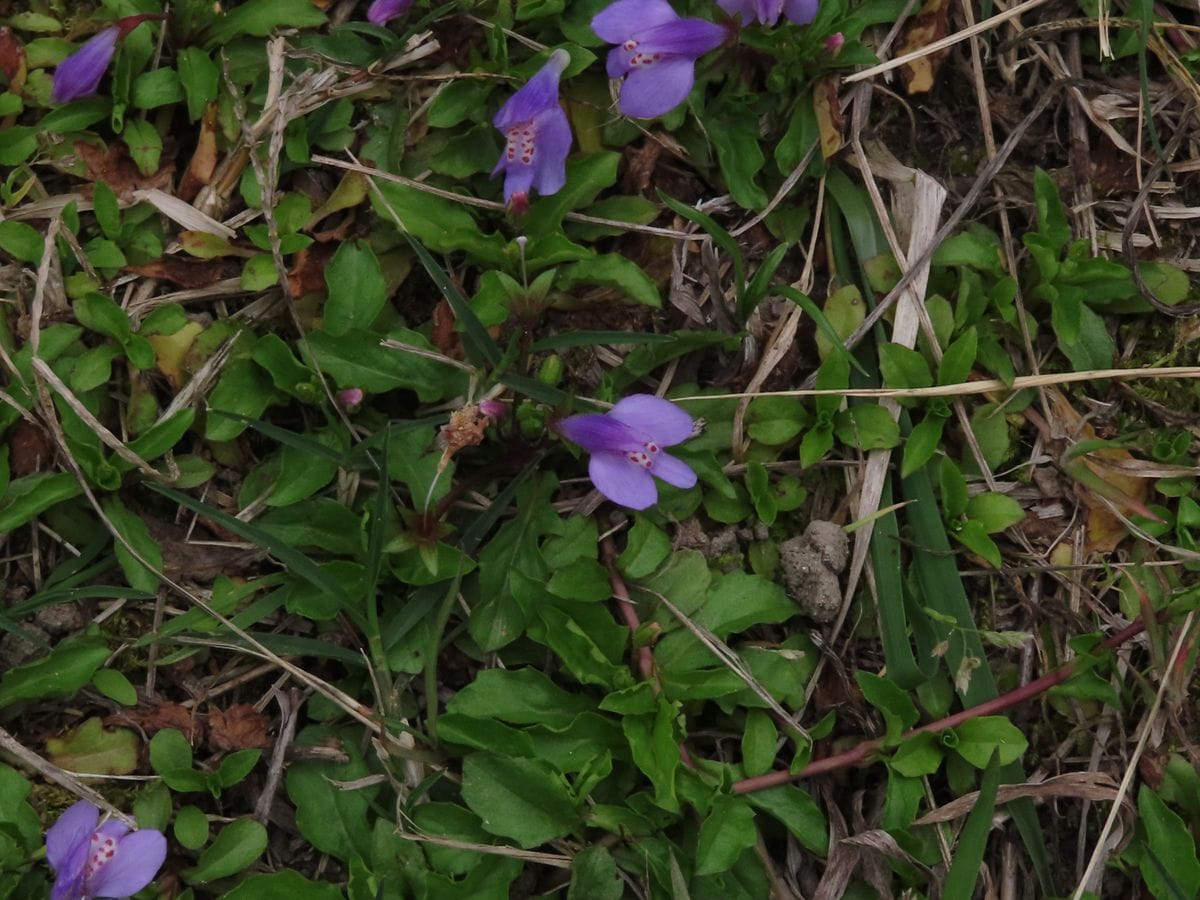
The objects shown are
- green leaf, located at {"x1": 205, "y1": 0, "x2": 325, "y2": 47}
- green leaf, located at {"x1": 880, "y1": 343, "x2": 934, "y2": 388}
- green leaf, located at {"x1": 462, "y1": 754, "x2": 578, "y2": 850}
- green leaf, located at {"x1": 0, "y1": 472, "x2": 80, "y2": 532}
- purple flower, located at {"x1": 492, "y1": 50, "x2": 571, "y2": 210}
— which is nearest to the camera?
green leaf, located at {"x1": 462, "y1": 754, "x2": 578, "y2": 850}

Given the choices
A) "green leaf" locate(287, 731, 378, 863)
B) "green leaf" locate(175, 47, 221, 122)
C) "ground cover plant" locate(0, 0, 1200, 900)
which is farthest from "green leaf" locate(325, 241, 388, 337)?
"green leaf" locate(287, 731, 378, 863)

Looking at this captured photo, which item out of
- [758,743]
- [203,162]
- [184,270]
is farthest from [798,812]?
[203,162]

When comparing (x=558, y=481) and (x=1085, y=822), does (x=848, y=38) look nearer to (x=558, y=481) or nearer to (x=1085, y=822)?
(x=558, y=481)

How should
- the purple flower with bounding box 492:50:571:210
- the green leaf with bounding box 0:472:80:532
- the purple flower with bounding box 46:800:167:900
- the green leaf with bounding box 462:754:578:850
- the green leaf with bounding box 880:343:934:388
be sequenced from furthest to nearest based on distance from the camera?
the green leaf with bounding box 880:343:934:388 < the purple flower with bounding box 492:50:571:210 < the green leaf with bounding box 0:472:80:532 < the green leaf with bounding box 462:754:578:850 < the purple flower with bounding box 46:800:167:900

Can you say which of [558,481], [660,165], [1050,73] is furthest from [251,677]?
[1050,73]

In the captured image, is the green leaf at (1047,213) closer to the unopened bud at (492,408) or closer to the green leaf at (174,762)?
the unopened bud at (492,408)

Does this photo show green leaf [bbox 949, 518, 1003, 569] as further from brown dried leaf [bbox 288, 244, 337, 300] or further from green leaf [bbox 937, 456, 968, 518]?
brown dried leaf [bbox 288, 244, 337, 300]

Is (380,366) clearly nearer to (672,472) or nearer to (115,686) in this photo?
(672,472)

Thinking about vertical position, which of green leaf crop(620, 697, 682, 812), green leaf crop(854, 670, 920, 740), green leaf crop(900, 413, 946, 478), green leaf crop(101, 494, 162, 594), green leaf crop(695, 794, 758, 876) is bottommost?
green leaf crop(695, 794, 758, 876)
